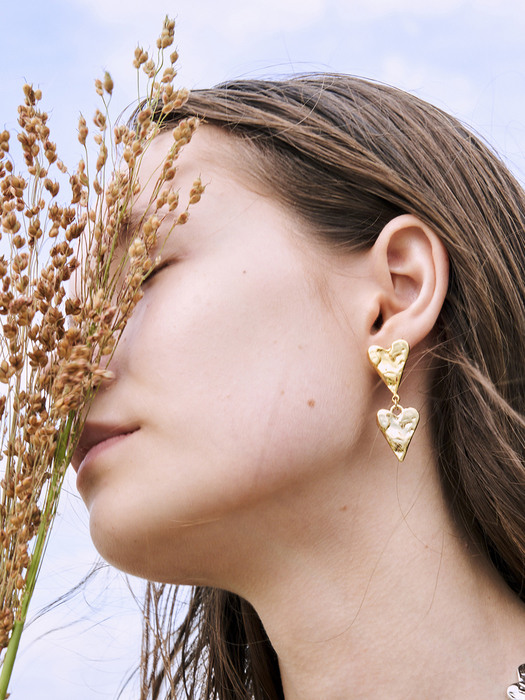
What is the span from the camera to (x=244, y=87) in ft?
7.68

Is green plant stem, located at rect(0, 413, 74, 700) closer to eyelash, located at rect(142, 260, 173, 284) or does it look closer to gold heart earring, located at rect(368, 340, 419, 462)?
eyelash, located at rect(142, 260, 173, 284)

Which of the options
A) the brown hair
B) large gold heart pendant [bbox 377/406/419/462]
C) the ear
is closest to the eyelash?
the brown hair

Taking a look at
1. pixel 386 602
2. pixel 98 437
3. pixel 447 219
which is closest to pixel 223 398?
pixel 98 437

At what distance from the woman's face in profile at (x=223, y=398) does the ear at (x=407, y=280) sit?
0.18 ft

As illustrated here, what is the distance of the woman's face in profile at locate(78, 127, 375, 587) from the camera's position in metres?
1.78

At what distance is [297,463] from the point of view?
1.80 meters

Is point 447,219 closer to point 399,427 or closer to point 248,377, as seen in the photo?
point 399,427

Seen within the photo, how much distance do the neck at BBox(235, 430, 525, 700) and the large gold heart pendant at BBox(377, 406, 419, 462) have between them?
0.10 m

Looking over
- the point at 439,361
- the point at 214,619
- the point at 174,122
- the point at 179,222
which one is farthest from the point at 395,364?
the point at 214,619

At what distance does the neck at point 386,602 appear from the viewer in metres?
1.88

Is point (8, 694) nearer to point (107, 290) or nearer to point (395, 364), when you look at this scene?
point (107, 290)

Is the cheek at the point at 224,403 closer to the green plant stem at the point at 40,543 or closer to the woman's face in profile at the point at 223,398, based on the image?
the woman's face in profile at the point at 223,398

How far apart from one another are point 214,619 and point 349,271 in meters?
1.36

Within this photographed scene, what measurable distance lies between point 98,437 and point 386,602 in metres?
0.72
